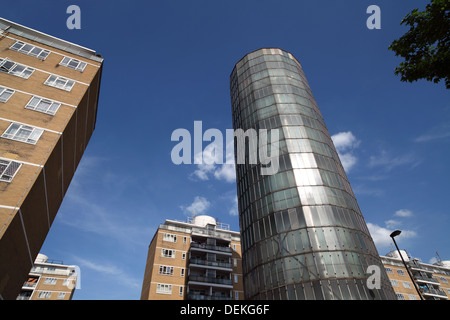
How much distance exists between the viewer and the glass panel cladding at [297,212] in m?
23.4

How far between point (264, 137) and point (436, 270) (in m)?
67.6

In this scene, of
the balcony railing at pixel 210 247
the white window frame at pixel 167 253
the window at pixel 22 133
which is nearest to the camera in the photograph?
the window at pixel 22 133

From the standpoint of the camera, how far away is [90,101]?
93.9 feet

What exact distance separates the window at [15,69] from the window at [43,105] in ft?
10.5

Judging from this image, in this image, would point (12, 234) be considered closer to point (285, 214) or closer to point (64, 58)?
point (64, 58)

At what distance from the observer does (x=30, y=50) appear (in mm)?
26031

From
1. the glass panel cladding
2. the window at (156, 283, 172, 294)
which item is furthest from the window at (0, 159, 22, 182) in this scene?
the window at (156, 283, 172, 294)

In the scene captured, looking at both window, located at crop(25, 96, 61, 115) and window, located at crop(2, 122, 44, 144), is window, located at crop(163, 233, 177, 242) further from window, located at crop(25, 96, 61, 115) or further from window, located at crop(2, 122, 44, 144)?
window, located at crop(2, 122, 44, 144)

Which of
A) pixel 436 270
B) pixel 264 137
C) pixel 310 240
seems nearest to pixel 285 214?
pixel 310 240

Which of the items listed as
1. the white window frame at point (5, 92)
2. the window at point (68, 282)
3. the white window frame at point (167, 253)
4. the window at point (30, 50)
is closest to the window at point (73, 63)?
the window at point (30, 50)

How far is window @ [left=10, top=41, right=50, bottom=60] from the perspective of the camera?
84.0 feet

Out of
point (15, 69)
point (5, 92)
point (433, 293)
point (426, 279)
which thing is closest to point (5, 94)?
point (5, 92)

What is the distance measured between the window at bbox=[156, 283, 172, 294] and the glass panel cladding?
16480mm

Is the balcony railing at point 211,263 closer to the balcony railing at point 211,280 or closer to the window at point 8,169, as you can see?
the balcony railing at point 211,280
